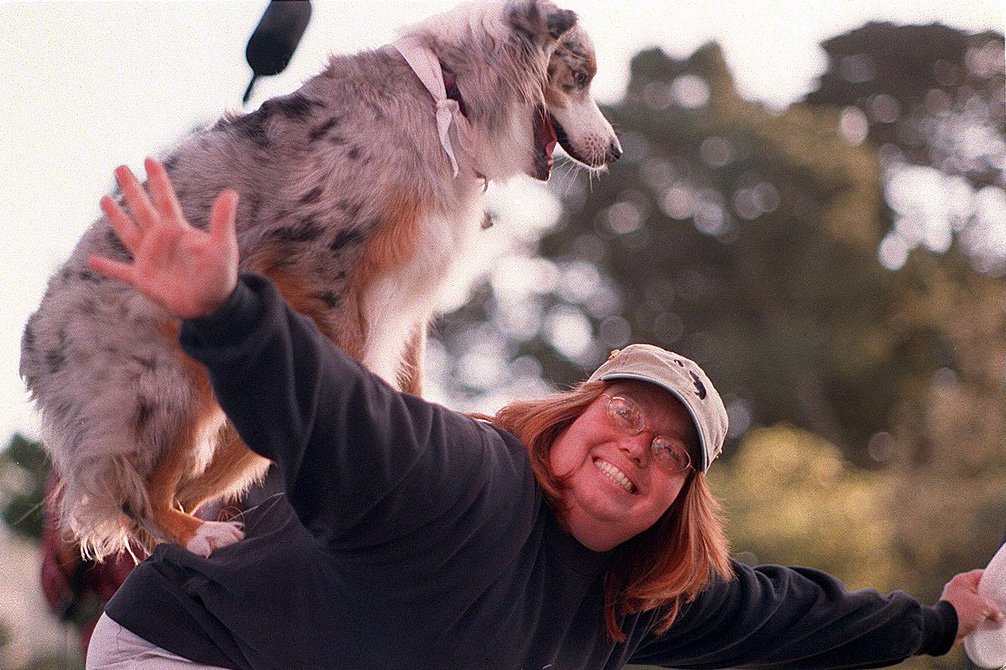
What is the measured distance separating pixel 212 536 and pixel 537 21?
41.0 inches

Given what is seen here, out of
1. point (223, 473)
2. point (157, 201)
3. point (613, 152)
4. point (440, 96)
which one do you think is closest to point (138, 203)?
point (157, 201)

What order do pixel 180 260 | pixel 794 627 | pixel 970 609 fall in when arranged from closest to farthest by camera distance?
pixel 180 260 → pixel 794 627 → pixel 970 609

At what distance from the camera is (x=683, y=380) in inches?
65.2

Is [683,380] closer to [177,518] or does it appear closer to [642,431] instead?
[642,431]

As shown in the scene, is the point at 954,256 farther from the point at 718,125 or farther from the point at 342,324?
the point at 342,324

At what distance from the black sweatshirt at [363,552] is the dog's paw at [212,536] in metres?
0.04

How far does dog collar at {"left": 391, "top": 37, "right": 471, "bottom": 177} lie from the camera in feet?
5.86

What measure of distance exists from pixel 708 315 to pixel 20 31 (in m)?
6.09

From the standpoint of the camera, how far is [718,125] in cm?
766

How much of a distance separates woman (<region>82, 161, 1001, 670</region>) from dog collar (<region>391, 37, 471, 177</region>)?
18.4 inches

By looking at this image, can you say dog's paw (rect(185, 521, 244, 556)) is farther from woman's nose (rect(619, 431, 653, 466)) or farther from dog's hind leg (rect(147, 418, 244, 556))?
woman's nose (rect(619, 431, 653, 466))

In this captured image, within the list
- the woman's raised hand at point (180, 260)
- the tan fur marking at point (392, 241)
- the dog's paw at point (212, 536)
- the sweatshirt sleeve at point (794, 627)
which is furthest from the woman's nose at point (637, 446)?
the woman's raised hand at point (180, 260)

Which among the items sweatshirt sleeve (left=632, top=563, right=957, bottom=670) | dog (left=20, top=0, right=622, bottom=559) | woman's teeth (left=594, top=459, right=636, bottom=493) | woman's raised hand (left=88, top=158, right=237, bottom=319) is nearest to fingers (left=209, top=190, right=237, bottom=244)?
woman's raised hand (left=88, top=158, right=237, bottom=319)

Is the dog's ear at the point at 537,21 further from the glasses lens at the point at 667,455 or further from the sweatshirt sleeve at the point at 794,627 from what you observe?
the sweatshirt sleeve at the point at 794,627
